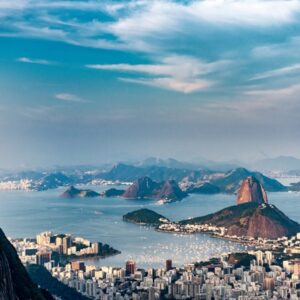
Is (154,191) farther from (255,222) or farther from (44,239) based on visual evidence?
(44,239)

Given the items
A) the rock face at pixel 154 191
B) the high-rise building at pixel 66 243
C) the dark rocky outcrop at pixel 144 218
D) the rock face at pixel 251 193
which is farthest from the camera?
the rock face at pixel 154 191

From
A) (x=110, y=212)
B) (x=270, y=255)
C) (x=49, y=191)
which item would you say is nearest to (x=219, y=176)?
(x=49, y=191)

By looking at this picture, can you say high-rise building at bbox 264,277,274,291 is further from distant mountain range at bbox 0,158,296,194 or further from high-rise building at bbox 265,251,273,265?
distant mountain range at bbox 0,158,296,194

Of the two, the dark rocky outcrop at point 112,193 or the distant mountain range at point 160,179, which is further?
the distant mountain range at point 160,179

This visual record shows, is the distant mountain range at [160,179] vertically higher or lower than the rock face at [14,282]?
higher

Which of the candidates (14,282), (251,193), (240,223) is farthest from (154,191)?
(14,282)

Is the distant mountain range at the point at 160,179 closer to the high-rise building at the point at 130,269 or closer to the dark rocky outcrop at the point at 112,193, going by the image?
the dark rocky outcrop at the point at 112,193

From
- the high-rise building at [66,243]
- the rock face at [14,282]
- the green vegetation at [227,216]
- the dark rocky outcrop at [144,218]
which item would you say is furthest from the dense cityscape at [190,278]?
the dark rocky outcrop at [144,218]
